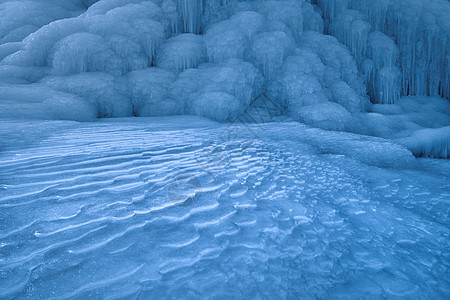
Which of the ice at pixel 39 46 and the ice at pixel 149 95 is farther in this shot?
the ice at pixel 149 95

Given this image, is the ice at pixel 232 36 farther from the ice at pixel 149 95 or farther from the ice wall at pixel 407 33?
the ice wall at pixel 407 33

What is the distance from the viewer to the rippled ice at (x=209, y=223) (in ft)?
3.47

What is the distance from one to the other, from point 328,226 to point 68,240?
140 cm

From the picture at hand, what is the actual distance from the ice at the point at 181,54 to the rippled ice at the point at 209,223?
10.3ft

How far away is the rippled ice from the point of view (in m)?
1.06

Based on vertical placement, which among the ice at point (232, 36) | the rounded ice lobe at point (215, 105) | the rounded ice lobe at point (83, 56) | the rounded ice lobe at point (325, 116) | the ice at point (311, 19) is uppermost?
the ice at point (311, 19)

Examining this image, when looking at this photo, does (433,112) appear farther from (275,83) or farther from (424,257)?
(424,257)

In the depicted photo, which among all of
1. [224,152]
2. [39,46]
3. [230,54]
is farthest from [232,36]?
[39,46]

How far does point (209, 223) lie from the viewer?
1455 millimetres

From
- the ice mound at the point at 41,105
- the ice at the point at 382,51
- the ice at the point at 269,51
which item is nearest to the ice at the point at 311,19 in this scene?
the ice at the point at 382,51

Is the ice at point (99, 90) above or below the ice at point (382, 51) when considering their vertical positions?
below

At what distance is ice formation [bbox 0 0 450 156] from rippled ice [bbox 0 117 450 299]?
2366 mm

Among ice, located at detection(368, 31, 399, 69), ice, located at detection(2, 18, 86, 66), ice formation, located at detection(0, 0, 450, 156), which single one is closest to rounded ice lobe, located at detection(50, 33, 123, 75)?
ice formation, located at detection(0, 0, 450, 156)

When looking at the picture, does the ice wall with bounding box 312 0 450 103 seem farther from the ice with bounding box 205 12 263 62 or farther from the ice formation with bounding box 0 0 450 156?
the ice with bounding box 205 12 263 62
